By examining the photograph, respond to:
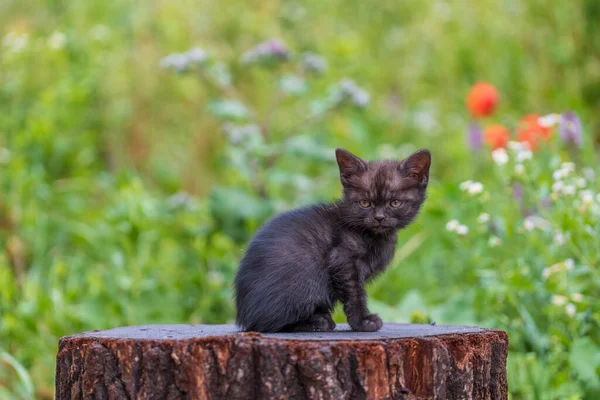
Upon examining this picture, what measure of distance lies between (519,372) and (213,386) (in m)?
1.88

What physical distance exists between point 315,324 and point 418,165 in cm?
60

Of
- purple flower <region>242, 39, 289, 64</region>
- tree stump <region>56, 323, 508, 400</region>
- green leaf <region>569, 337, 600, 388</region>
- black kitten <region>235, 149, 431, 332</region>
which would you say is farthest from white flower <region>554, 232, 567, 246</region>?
purple flower <region>242, 39, 289, 64</region>

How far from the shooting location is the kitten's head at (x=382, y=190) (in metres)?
2.64

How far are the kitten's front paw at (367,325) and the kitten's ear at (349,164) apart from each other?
0.45 metres

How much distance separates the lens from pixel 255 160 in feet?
16.3

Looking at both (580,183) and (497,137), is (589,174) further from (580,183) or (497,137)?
(497,137)

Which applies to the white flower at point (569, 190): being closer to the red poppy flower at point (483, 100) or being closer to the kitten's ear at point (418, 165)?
the kitten's ear at point (418, 165)

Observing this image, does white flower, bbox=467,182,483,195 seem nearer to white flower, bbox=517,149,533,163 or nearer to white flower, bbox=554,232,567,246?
white flower, bbox=517,149,533,163

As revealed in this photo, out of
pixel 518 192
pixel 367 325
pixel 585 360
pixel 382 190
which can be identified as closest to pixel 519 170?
pixel 585 360

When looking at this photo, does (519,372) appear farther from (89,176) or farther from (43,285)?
(89,176)

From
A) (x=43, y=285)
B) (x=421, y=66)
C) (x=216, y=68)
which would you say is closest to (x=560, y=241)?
(x=216, y=68)

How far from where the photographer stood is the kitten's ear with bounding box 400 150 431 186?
2.67 m

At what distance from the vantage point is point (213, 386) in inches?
85.7

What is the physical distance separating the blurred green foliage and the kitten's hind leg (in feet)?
2.85
